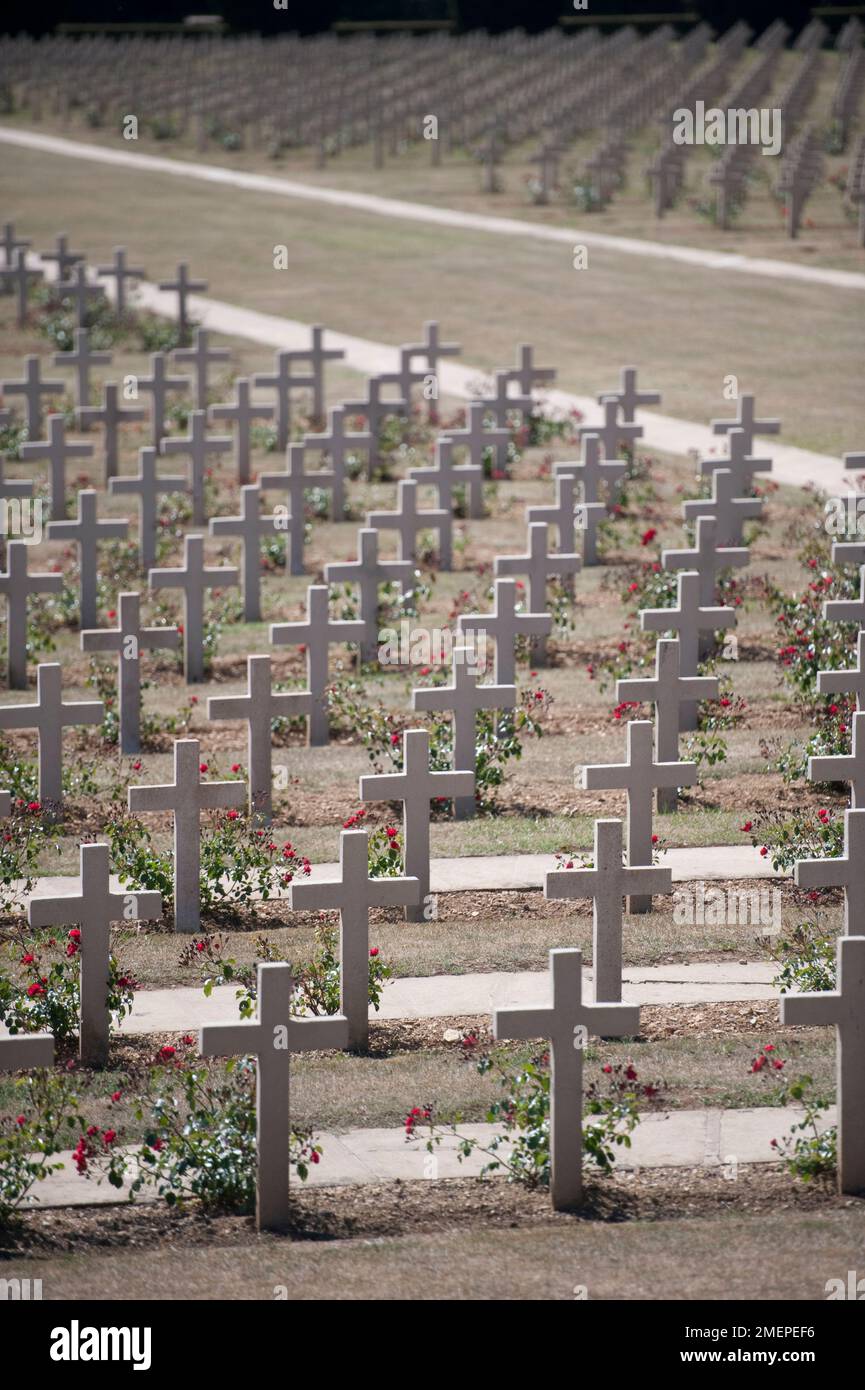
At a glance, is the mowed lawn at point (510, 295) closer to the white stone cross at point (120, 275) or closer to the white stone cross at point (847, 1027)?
the white stone cross at point (120, 275)

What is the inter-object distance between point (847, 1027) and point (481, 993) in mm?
1928

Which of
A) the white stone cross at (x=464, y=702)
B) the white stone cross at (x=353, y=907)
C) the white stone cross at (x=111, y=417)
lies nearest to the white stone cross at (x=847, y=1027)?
the white stone cross at (x=353, y=907)

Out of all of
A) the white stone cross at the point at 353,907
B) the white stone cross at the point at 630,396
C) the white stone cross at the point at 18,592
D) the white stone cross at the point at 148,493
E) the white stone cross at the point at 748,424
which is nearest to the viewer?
the white stone cross at the point at 353,907

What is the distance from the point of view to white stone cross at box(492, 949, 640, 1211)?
6.02m

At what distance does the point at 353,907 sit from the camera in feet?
23.4

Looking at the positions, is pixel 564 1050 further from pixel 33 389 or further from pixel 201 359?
pixel 201 359

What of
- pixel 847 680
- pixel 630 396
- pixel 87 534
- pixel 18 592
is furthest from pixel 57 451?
pixel 847 680

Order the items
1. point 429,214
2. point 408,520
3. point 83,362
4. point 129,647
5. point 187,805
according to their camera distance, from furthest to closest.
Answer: point 429,214, point 83,362, point 408,520, point 129,647, point 187,805

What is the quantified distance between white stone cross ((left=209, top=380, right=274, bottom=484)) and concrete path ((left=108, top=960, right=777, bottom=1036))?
421 inches

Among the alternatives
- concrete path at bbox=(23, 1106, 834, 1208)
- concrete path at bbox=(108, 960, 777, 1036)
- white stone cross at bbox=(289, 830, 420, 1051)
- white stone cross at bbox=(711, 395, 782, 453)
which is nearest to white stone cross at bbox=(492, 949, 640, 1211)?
concrete path at bbox=(23, 1106, 834, 1208)

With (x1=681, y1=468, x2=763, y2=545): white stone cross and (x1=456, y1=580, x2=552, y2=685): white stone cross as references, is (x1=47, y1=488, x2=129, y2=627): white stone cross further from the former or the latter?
(x1=681, y1=468, x2=763, y2=545): white stone cross

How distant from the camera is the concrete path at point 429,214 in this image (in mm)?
27484

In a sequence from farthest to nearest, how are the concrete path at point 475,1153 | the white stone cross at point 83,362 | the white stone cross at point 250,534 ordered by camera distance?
the white stone cross at point 83,362 < the white stone cross at point 250,534 < the concrete path at point 475,1153

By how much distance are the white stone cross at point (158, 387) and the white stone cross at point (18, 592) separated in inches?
260
